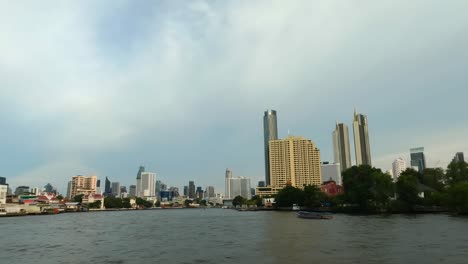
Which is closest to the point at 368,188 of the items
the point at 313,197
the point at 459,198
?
the point at 459,198

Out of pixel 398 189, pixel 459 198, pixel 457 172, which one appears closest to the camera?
pixel 459 198

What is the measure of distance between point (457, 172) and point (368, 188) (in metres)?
29.6

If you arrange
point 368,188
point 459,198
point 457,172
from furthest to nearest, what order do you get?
point 368,188, point 457,172, point 459,198

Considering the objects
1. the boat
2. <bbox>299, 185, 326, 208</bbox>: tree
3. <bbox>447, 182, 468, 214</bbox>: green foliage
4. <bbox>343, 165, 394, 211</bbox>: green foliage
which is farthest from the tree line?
<bbox>299, 185, 326, 208</bbox>: tree

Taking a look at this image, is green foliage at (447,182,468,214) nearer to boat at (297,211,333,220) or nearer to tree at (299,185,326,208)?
boat at (297,211,333,220)

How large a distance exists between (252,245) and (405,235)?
2315 cm

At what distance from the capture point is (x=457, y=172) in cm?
12044

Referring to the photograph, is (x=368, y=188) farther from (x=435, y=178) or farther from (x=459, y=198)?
(x=459, y=198)

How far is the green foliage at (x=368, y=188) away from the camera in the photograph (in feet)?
390

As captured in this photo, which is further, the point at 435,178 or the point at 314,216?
the point at 435,178

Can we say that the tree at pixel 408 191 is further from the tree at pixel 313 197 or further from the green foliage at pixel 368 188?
the tree at pixel 313 197

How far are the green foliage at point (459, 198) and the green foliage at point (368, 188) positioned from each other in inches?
954

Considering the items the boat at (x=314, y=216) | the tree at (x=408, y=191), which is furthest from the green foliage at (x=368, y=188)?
the boat at (x=314, y=216)

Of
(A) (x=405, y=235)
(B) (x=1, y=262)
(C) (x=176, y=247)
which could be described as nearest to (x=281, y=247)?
(C) (x=176, y=247)
